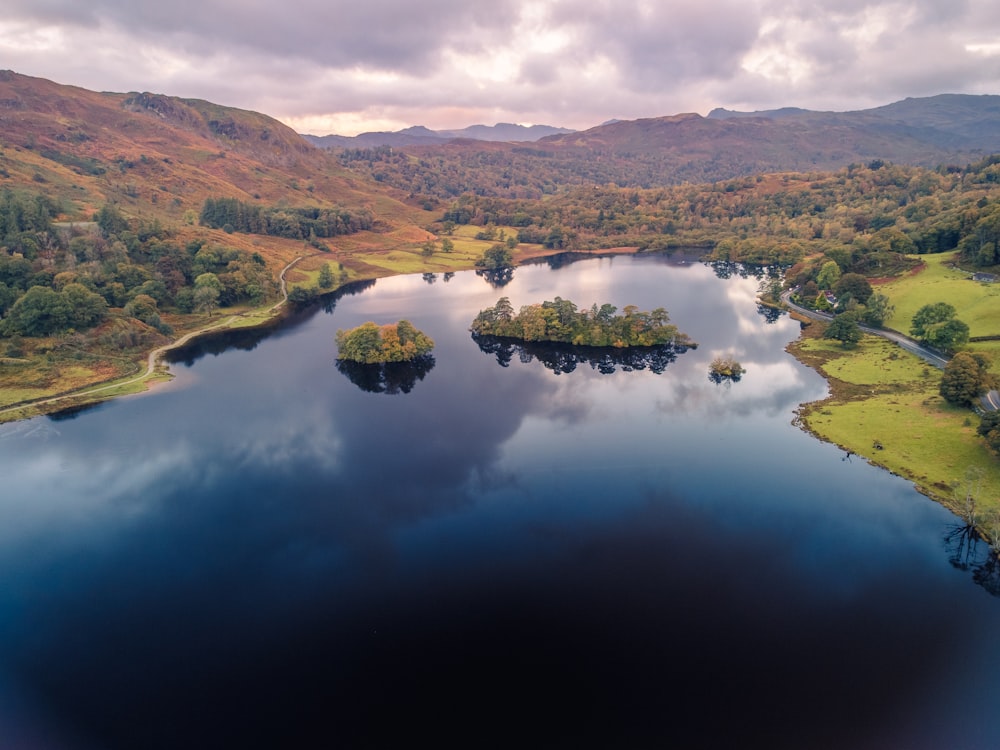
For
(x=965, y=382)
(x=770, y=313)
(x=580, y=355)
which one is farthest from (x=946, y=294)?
(x=580, y=355)

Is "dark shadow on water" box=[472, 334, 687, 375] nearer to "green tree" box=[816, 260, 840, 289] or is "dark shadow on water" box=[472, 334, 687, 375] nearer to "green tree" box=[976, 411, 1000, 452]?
"green tree" box=[976, 411, 1000, 452]

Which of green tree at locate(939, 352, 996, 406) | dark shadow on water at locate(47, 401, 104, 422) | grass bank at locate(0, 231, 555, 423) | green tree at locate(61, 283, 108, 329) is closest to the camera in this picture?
green tree at locate(939, 352, 996, 406)

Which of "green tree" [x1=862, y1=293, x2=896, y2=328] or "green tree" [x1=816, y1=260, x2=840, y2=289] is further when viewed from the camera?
"green tree" [x1=816, y1=260, x2=840, y2=289]

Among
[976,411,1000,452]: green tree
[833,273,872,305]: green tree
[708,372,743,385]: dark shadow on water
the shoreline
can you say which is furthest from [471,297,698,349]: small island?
[976,411,1000,452]: green tree

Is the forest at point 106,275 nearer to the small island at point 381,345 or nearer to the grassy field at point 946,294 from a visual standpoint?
the small island at point 381,345

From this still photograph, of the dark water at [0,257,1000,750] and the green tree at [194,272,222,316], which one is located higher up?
the green tree at [194,272,222,316]

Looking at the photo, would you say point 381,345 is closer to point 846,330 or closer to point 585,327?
point 585,327

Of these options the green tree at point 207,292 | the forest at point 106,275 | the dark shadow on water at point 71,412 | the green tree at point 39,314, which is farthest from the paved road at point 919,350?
the green tree at point 39,314

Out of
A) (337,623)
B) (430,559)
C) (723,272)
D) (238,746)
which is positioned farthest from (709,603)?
(723,272)
